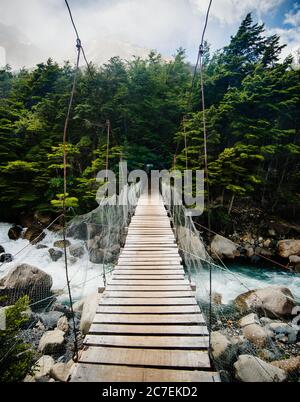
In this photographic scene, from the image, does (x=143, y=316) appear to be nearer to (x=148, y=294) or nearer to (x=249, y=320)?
(x=148, y=294)

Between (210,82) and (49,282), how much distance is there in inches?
415

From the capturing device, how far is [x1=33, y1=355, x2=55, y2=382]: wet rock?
112 inches

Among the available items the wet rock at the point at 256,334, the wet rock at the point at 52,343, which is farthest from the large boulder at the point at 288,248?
the wet rock at the point at 52,343

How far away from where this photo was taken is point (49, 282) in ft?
17.4

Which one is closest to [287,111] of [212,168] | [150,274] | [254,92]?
[254,92]

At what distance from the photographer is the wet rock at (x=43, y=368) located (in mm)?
2857

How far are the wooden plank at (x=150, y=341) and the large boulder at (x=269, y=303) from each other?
3.35 meters

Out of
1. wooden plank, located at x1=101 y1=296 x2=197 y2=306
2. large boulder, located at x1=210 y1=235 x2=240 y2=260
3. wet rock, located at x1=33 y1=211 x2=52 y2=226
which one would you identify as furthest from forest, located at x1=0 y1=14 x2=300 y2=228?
wooden plank, located at x1=101 y1=296 x2=197 y2=306

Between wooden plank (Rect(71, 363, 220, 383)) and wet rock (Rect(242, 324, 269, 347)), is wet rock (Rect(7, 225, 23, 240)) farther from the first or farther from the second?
wooden plank (Rect(71, 363, 220, 383))

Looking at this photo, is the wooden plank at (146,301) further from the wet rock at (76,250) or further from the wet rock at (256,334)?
the wet rock at (76,250)

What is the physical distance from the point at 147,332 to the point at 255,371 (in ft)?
6.64

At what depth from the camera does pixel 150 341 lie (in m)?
1.64

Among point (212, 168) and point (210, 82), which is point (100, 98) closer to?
point (210, 82)

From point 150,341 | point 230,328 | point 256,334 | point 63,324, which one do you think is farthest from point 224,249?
point 150,341
